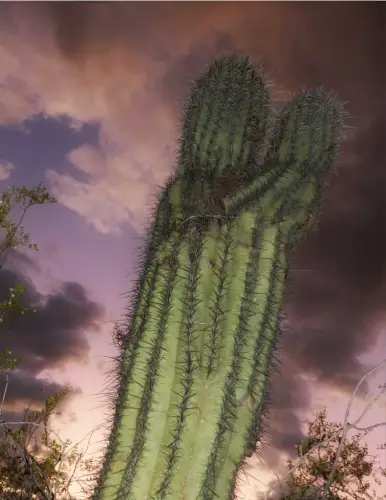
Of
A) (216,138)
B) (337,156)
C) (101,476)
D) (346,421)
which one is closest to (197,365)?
(101,476)

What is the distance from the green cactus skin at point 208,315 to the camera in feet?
7.71

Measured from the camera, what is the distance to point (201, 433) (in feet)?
7.80

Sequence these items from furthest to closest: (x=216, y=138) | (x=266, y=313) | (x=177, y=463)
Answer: (x=216, y=138), (x=266, y=313), (x=177, y=463)

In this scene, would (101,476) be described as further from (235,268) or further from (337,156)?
(337,156)

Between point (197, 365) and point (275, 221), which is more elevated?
point (275, 221)

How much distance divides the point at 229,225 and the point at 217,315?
1.46 ft

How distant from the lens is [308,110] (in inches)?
117

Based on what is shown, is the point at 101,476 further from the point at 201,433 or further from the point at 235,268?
the point at 235,268

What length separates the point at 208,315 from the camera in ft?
8.12

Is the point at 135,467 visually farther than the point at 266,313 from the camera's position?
No

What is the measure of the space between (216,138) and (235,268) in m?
0.77

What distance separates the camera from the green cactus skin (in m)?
2.35

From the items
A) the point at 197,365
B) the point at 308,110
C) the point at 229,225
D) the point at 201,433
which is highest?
the point at 308,110

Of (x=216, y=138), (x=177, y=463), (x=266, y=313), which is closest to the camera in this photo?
(x=177, y=463)
